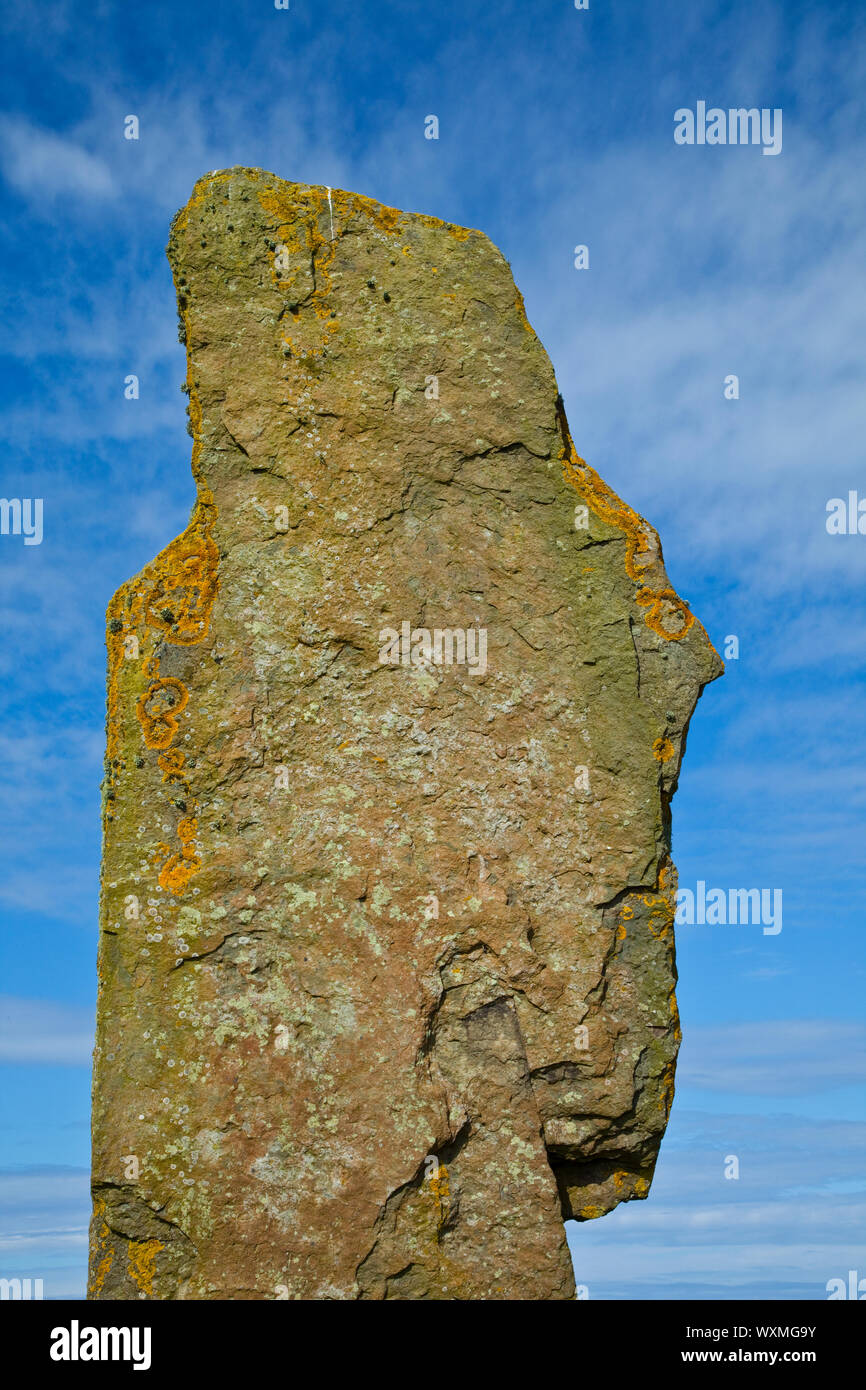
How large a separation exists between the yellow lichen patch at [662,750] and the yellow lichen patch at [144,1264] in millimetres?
3066

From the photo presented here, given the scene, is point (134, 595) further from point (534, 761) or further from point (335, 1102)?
point (335, 1102)

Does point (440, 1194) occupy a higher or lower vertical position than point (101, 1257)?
higher

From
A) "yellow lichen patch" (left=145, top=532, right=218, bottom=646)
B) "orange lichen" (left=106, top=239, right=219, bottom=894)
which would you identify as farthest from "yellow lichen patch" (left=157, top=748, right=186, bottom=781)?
"yellow lichen patch" (left=145, top=532, right=218, bottom=646)

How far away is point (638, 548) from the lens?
20.1 feet

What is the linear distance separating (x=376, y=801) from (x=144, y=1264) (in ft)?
7.22

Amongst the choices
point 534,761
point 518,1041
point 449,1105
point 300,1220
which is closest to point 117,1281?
point 300,1220

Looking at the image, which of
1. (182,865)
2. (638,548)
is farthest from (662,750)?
(182,865)

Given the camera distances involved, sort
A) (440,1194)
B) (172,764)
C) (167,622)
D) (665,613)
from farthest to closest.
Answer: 1. (665,613)
2. (167,622)
3. (172,764)
4. (440,1194)

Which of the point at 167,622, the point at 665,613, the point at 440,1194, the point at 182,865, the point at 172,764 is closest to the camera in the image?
the point at 440,1194

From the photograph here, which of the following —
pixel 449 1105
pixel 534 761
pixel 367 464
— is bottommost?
pixel 449 1105

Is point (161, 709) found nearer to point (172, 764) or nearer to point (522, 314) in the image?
point (172, 764)

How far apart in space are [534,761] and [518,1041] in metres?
1.25

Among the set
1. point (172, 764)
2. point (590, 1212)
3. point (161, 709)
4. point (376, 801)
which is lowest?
point (590, 1212)

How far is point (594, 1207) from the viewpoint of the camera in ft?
19.2
